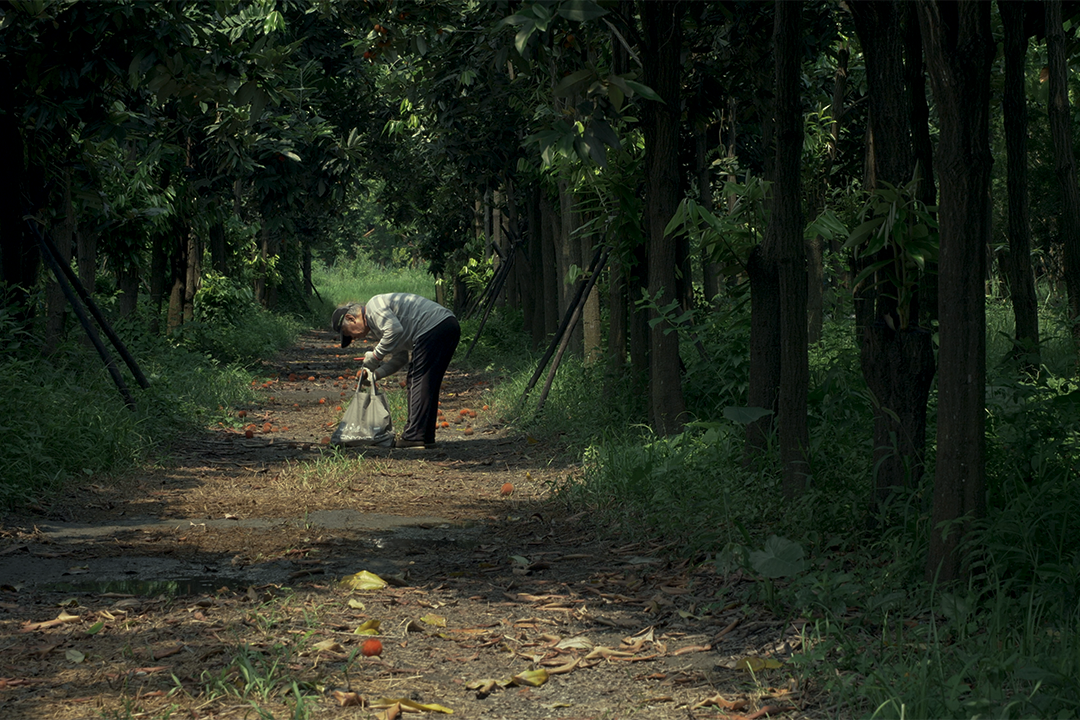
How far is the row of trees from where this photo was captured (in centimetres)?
419


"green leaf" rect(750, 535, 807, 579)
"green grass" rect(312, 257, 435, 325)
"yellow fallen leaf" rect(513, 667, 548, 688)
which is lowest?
"yellow fallen leaf" rect(513, 667, 548, 688)

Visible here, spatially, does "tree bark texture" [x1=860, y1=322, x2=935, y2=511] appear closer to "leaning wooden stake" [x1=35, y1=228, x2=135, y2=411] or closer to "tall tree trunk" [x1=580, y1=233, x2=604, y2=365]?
"tall tree trunk" [x1=580, y1=233, x2=604, y2=365]

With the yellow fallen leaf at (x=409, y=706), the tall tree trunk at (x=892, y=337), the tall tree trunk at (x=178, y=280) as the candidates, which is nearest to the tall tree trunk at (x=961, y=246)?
the tall tree trunk at (x=892, y=337)

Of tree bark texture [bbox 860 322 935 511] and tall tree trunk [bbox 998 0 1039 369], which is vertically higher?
tall tree trunk [bbox 998 0 1039 369]

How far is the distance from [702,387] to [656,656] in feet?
13.3

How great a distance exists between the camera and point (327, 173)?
51.1 ft

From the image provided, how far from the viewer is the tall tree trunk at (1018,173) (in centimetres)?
706

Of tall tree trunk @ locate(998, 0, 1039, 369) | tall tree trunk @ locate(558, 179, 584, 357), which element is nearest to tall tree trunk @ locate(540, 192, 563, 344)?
tall tree trunk @ locate(558, 179, 584, 357)

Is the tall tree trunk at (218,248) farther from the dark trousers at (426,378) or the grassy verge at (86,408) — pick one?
the dark trousers at (426,378)

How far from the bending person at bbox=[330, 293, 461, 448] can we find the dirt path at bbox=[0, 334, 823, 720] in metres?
2.26

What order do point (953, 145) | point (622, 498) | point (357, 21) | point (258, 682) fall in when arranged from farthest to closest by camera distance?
point (357, 21)
point (622, 498)
point (953, 145)
point (258, 682)

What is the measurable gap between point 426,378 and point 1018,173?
5385mm

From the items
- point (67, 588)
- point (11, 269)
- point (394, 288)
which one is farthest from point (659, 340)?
point (394, 288)

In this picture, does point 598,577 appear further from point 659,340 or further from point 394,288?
point 394,288
